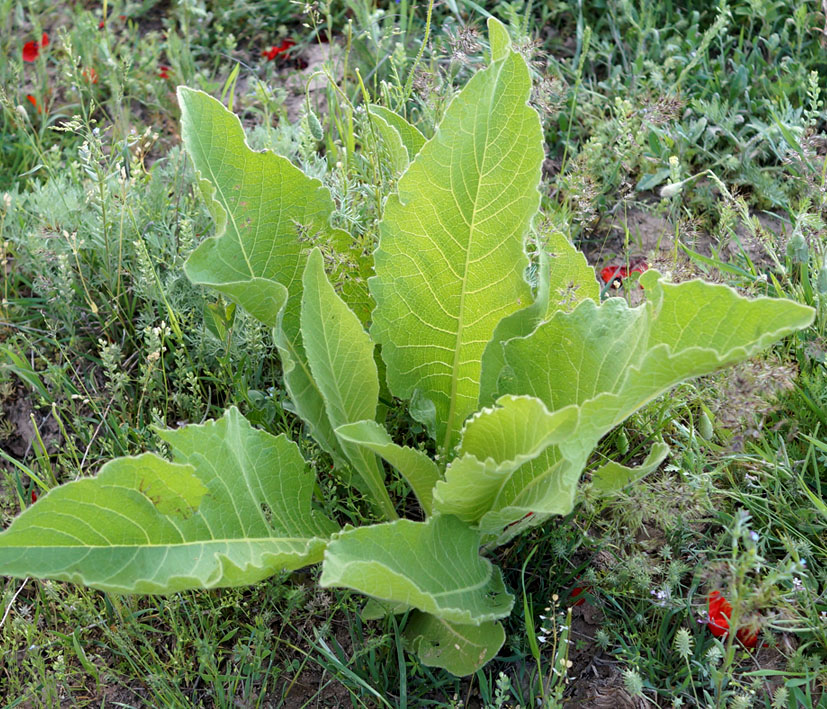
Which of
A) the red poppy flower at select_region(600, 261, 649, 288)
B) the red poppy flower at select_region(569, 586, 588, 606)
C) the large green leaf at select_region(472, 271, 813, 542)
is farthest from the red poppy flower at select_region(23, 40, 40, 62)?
the red poppy flower at select_region(569, 586, 588, 606)

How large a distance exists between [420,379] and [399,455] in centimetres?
33

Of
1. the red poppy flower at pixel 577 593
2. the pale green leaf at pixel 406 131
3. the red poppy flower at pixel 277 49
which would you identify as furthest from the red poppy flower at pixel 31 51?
the red poppy flower at pixel 577 593

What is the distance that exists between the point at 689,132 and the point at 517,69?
5.14 ft

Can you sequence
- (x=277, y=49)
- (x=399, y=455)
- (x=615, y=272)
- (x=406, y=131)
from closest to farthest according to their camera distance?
(x=399, y=455) → (x=406, y=131) → (x=615, y=272) → (x=277, y=49)

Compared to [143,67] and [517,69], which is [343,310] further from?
[143,67]

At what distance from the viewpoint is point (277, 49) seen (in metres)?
3.95

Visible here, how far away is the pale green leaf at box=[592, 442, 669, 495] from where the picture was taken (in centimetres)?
172

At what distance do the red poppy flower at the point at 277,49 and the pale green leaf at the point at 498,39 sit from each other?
7.80 feet

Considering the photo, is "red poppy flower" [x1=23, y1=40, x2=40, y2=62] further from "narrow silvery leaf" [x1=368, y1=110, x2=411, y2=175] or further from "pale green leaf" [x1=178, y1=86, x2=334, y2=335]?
"narrow silvery leaf" [x1=368, y1=110, x2=411, y2=175]

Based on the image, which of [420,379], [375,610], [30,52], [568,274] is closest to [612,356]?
[568,274]

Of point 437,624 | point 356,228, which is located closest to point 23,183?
point 356,228

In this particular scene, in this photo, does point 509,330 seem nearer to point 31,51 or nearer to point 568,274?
point 568,274

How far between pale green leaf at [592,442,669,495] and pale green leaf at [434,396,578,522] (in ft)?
0.75

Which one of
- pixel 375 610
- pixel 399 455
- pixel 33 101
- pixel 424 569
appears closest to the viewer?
pixel 424 569
